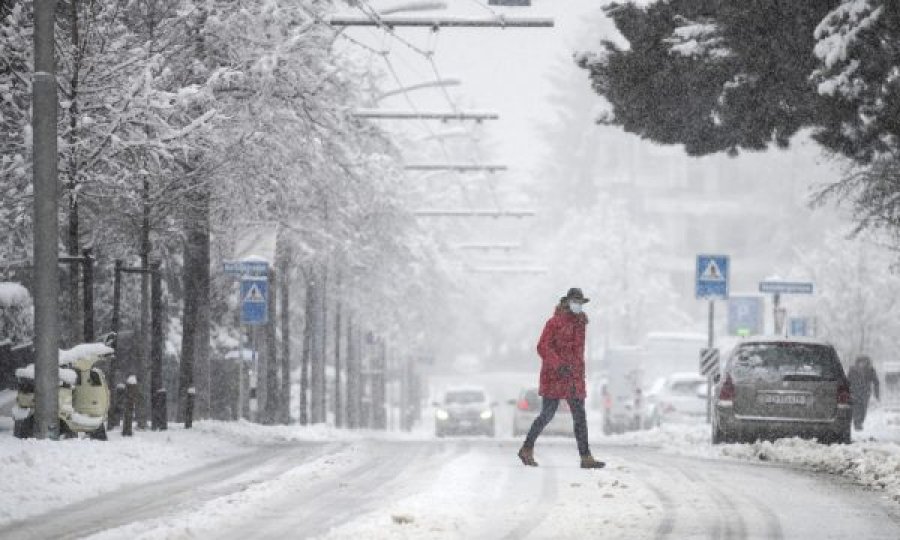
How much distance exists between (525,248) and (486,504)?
391 feet

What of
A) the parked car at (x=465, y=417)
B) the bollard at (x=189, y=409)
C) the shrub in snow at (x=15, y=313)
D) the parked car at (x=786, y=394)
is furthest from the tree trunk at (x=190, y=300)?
the parked car at (x=465, y=417)

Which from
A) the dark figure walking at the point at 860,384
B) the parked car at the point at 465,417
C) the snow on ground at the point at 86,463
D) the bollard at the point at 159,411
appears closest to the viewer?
the snow on ground at the point at 86,463

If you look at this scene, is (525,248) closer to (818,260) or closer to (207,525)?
(818,260)

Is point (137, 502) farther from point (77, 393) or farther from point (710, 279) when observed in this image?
point (710, 279)

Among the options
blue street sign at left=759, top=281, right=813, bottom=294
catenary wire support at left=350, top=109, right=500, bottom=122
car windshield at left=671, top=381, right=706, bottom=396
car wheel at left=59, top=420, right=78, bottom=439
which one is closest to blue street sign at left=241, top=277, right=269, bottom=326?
catenary wire support at left=350, top=109, right=500, bottom=122

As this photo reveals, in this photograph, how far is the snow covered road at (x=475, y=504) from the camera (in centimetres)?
1104

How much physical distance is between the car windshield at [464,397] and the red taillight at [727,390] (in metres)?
27.7

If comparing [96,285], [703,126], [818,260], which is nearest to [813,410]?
[703,126]

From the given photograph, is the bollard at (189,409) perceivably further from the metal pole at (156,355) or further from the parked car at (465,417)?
the parked car at (465,417)

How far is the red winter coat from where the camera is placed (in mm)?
16453

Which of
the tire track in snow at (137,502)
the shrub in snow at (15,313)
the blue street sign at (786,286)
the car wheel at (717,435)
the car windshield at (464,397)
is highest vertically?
the blue street sign at (786,286)

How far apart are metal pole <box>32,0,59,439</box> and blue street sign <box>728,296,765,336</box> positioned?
28.9 m

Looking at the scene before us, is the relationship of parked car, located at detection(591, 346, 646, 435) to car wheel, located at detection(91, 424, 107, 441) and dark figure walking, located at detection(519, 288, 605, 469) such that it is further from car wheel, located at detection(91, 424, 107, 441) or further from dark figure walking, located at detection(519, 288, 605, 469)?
dark figure walking, located at detection(519, 288, 605, 469)

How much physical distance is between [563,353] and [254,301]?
1312 centimetres
